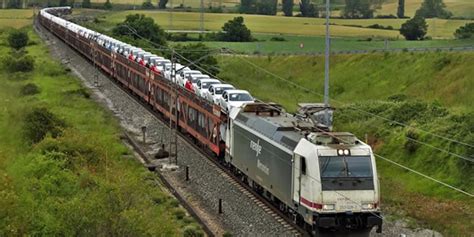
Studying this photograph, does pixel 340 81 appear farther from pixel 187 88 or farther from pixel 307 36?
pixel 307 36

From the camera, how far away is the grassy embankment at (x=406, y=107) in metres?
29.7

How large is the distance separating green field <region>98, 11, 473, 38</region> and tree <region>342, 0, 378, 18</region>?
6.21 metres

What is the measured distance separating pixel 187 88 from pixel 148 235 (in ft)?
73.8

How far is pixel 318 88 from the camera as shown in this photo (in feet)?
227

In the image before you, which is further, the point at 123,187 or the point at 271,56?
the point at 271,56

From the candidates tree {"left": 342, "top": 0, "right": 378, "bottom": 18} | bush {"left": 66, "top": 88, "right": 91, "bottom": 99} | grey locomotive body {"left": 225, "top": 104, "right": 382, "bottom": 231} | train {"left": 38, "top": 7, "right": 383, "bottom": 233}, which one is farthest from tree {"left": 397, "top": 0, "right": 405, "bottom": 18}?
grey locomotive body {"left": 225, "top": 104, "right": 382, "bottom": 231}

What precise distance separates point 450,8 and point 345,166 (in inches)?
4853

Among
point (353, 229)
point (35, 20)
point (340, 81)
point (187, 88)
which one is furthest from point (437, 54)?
point (35, 20)

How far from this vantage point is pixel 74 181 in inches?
1084

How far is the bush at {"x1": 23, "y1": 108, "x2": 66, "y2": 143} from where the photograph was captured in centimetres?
3828

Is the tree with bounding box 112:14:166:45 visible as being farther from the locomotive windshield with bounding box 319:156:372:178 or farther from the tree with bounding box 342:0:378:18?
the locomotive windshield with bounding box 319:156:372:178

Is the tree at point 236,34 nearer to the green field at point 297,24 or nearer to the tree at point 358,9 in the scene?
the green field at point 297,24

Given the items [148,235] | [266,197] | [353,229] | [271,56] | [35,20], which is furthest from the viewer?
[35,20]

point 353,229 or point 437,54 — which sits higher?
point 437,54
